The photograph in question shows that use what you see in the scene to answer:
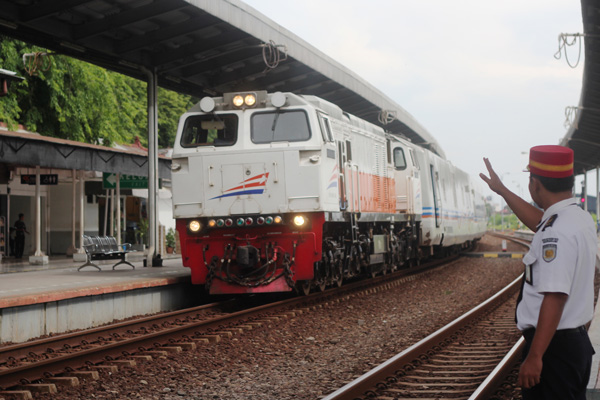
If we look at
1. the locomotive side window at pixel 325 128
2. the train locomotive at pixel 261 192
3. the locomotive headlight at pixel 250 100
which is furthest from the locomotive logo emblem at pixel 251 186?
the locomotive headlight at pixel 250 100

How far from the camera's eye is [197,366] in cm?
845

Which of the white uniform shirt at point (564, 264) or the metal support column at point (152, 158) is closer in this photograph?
the white uniform shirt at point (564, 264)

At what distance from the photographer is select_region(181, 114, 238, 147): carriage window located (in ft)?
43.8

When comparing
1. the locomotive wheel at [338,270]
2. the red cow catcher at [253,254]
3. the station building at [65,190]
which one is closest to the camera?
the red cow catcher at [253,254]

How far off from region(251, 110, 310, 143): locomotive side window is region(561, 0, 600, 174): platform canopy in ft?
27.4

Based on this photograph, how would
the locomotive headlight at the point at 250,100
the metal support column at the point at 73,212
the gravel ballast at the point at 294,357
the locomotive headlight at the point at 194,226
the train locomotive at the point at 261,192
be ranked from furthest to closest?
1. the metal support column at the point at 73,212
2. the locomotive headlight at the point at 250,100
3. the locomotive headlight at the point at 194,226
4. the train locomotive at the point at 261,192
5. the gravel ballast at the point at 294,357

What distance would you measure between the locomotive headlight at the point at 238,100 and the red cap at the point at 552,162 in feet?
33.5

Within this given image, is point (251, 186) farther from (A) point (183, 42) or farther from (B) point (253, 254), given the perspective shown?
(A) point (183, 42)

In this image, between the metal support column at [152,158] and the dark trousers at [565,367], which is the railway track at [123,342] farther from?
the dark trousers at [565,367]

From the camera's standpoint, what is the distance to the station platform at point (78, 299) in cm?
1009

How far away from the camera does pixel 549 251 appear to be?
3.42m

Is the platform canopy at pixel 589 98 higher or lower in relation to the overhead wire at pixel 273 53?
higher

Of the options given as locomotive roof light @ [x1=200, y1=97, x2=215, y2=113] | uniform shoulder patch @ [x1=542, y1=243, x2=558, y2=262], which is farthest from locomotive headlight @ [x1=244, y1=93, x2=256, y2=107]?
uniform shoulder patch @ [x1=542, y1=243, x2=558, y2=262]

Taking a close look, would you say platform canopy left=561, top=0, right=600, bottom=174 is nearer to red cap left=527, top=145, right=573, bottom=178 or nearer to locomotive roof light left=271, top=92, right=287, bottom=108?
locomotive roof light left=271, top=92, right=287, bottom=108
